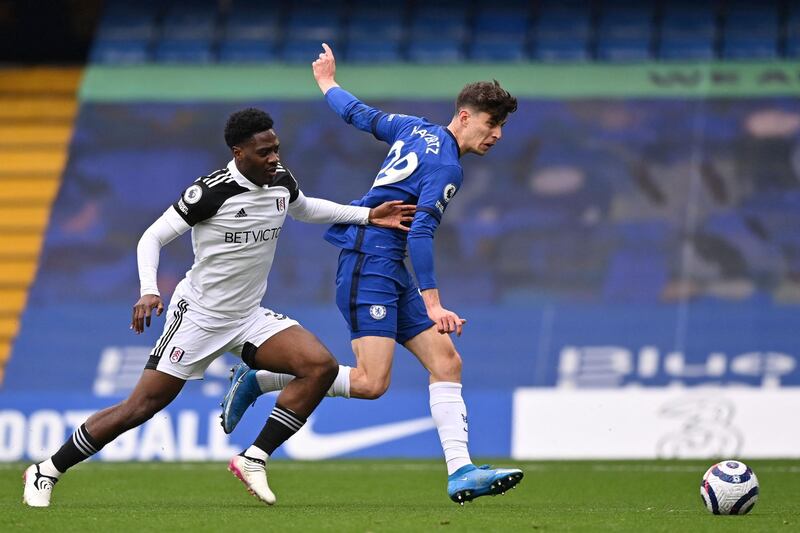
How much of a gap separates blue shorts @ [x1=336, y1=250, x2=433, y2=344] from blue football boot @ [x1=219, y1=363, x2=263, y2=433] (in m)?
0.60

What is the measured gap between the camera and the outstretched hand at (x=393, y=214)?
7.57 metres

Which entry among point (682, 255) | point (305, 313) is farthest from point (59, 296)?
point (682, 255)

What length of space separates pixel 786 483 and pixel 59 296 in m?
10.3

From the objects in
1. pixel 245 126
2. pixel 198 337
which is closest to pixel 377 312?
pixel 198 337

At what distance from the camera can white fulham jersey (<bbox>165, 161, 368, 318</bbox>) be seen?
7062 millimetres


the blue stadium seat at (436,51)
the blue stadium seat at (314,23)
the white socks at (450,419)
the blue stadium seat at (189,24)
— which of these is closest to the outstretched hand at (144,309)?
the white socks at (450,419)

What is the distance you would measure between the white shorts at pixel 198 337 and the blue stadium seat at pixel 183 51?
1245cm

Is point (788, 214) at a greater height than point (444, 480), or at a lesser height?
greater

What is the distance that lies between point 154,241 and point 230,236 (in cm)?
39

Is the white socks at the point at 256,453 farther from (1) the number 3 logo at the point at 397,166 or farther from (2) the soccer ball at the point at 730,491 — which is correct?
(2) the soccer ball at the point at 730,491

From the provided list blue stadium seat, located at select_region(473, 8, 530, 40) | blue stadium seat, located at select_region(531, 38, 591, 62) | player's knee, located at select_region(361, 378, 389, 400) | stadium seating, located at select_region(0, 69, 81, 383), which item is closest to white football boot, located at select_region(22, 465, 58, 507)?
player's knee, located at select_region(361, 378, 389, 400)

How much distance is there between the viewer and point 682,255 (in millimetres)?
16812

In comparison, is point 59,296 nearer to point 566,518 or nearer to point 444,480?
point 444,480

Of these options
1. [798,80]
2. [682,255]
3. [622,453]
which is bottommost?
[622,453]
